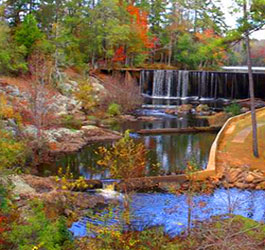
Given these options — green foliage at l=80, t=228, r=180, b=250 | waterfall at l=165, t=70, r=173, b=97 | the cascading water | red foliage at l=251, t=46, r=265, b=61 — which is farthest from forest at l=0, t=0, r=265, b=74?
red foliage at l=251, t=46, r=265, b=61

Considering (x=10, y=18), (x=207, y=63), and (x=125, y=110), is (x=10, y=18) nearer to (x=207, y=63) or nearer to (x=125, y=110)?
(x=125, y=110)


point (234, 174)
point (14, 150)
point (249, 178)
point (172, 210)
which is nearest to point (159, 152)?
point (234, 174)

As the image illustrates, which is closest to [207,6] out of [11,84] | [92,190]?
[11,84]

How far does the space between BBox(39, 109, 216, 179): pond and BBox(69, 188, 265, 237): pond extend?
2.58 metres

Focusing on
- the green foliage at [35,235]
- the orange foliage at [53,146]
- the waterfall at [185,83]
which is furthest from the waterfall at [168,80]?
the green foliage at [35,235]

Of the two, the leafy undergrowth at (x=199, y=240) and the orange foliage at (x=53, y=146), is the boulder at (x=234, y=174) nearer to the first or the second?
the leafy undergrowth at (x=199, y=240)

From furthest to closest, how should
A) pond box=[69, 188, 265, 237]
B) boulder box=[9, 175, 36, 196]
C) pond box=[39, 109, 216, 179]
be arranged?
pond box=[39, 109, 216, 179] < boulder box=[9, 175, 36, 196] < pond box=[69, 188, 265, 237]

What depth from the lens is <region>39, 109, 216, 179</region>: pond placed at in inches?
643

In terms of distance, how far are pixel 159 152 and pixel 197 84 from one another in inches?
860

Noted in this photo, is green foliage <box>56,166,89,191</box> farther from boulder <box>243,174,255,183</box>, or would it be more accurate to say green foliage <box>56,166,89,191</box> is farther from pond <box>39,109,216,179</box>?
boulder <box>243,174,255,183</box>

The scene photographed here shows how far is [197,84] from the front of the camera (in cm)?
3984

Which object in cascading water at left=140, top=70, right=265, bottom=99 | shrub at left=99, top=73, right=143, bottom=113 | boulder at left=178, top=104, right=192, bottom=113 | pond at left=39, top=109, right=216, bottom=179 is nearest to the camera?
pond at left=39, top=109, right=216, bottom=179

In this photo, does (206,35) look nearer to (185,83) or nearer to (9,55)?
(185,83)

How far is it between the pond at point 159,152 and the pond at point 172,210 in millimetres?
2584
